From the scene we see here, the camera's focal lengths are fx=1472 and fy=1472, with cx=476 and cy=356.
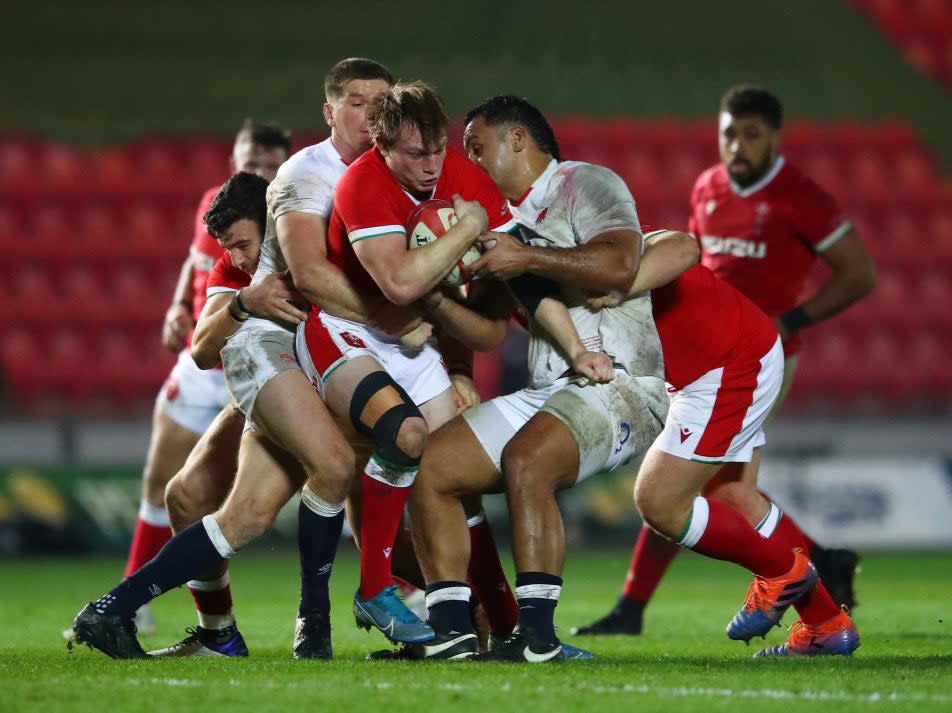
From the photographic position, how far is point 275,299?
5383 mm

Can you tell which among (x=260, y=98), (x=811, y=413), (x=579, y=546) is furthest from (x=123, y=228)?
(x=811, y=413)

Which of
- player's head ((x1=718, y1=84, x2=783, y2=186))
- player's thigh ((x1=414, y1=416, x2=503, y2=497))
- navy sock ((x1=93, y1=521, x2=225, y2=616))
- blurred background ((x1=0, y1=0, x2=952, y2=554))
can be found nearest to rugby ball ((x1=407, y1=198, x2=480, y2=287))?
player's thigh ((x1=414, y1=416, x2=503, y2=497))

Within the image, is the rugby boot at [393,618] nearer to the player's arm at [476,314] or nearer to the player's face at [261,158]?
the player's arm at [476,314]

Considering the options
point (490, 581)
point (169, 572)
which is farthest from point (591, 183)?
point (169, 572)

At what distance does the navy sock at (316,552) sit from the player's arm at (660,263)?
4.08ft

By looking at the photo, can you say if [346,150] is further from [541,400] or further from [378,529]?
[378,529]

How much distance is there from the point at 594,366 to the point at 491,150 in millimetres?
942

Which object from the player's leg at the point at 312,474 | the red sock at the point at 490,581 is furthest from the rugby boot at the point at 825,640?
the player's leg at the point at 312,474

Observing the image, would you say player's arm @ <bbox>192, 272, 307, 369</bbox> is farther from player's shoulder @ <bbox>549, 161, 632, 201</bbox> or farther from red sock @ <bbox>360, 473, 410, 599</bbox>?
player's shoulder @ <bbox>549, 161, 632, 201</bbox>

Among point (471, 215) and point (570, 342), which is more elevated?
point (471, 215)

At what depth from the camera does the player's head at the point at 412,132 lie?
16.5 ft

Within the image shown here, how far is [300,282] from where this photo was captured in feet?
17.2

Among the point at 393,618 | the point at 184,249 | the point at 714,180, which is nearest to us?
the point at 393,618

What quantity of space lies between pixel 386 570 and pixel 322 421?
1.93ft
